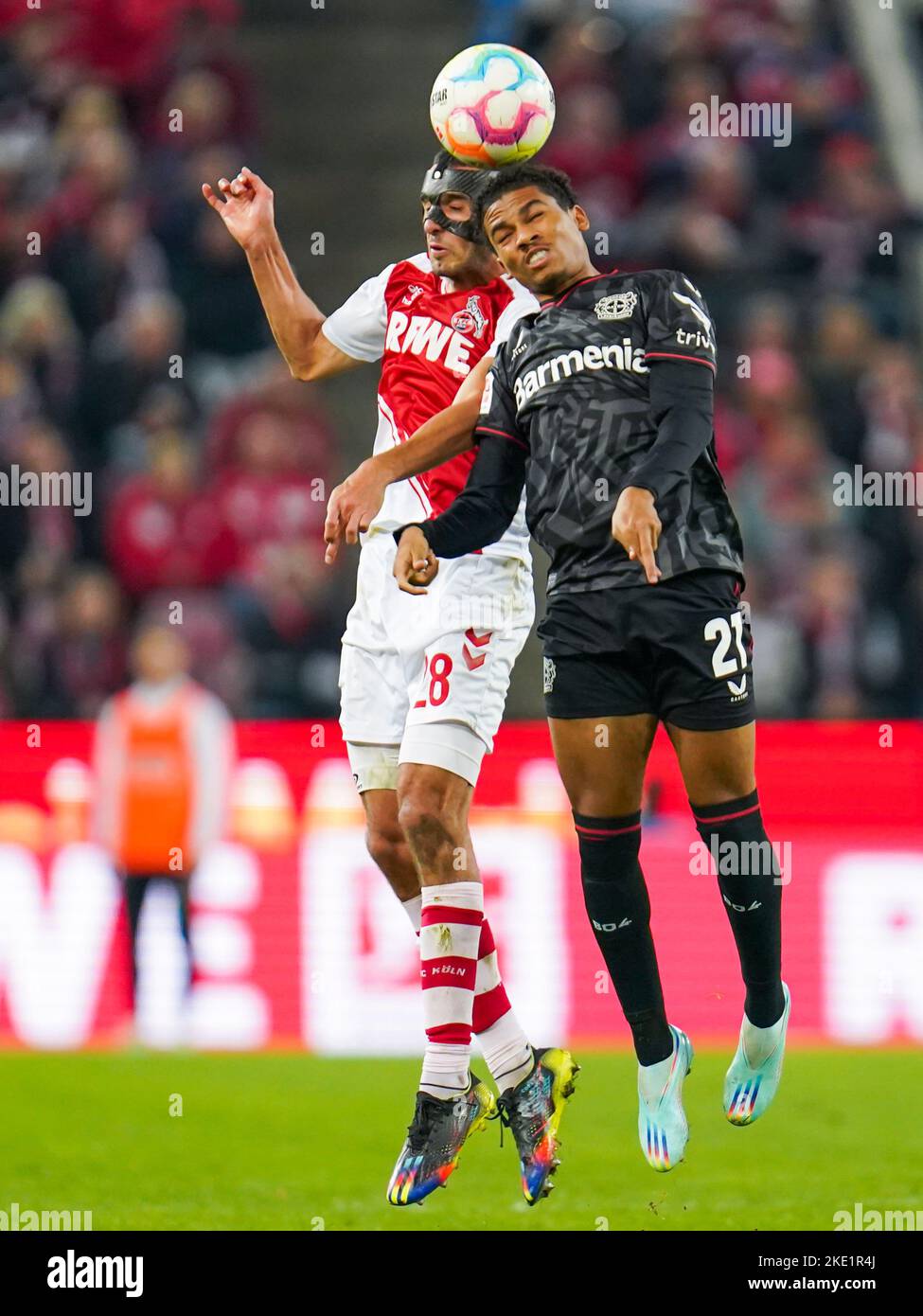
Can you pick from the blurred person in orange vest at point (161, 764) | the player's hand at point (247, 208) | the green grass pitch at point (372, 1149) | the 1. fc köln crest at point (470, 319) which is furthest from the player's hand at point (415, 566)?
the blurred person in orange vest at point (161, 764)

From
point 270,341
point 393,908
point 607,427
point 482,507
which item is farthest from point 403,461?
point 270,341

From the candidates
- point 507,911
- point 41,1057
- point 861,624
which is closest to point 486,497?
point 507,911

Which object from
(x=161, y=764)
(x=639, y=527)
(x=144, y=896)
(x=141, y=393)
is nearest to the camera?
(x=639, y=527)

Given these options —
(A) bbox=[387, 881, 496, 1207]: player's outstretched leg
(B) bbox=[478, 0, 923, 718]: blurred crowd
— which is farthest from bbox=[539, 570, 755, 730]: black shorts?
(B) bbox=[478, 0, 923, 718]: blurred crowd

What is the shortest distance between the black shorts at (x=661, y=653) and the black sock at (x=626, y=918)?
35cm

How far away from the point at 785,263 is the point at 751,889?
9.18 m

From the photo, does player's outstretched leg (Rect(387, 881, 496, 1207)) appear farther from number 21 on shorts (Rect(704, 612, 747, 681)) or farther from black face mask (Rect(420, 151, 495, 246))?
black face mask (Rect(420, 151, 495, 246))

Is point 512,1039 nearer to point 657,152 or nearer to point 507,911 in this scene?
point 507,911

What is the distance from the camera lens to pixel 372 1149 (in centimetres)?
855

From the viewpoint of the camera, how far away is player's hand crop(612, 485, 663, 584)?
5.25 meters

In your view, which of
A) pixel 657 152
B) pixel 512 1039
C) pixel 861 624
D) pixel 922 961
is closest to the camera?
pixel 512 1039

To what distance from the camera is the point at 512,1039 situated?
621cm

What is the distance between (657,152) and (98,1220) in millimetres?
9782

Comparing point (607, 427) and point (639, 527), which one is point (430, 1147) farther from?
point (607, 427)
